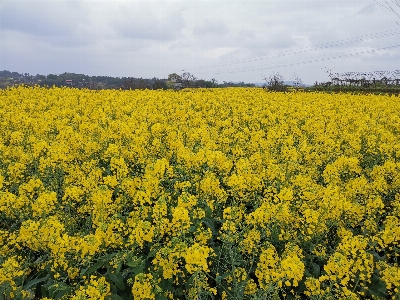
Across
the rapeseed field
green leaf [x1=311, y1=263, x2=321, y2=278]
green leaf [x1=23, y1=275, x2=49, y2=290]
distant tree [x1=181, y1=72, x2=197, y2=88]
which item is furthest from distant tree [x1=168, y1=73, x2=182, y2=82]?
green leaf [x1=23, y1=275, x2=49, y2=290]

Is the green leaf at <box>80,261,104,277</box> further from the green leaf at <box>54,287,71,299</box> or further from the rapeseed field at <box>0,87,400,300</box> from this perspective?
the green leaf at <box>54,287,71,299</box>

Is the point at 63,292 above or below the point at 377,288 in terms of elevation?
above

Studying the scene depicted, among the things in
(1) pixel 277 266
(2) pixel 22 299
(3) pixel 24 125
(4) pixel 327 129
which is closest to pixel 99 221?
(2) pixel 22 299

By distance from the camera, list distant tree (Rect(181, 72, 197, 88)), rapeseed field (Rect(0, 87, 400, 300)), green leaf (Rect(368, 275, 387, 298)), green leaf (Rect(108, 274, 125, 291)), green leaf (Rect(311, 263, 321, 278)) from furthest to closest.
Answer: distant tree (Rect(181, 72, 197, 88)) → green leaf (Rect(311, 263, 321, 278)) → green leaf (Rect(368, 275, 387, 298)) → green leaf (Rect(108, 274, 125, 291)) → rapeseed field (Rect(0, 87, 400, 300))

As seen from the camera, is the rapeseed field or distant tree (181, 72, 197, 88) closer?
the rapeseed field

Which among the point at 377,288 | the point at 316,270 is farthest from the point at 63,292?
the point at 377,288

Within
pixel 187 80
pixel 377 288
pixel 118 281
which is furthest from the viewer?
pixel 187 80

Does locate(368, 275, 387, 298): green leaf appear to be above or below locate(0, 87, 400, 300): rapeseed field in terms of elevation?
below

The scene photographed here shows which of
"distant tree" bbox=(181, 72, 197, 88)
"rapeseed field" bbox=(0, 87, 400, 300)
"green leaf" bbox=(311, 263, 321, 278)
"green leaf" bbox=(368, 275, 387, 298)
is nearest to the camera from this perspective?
"rapeseed field" bbox=(0, 87, 400, 300)

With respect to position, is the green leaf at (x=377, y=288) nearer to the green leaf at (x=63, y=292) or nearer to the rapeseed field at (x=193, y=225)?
the rapeseed field at (x=193, y=225)

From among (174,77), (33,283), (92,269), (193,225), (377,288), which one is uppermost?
(174,77)

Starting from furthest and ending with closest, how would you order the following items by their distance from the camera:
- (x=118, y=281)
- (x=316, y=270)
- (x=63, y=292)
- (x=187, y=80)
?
(x=187, y=80), (x=316, y=270), (x=118, y=281), (x=63, y=292)

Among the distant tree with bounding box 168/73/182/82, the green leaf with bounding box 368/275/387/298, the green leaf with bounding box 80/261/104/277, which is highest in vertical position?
the distant tree with bounding box 168/73/182/82

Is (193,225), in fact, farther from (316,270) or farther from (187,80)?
(187,80)
